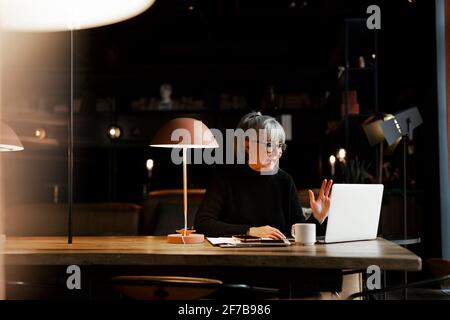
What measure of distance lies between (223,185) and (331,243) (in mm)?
718

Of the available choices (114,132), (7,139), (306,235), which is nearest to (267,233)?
(306,235)

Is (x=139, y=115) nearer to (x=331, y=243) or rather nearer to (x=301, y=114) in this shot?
(x=301, y=114)

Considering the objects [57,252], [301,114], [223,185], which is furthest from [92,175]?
[57,252]

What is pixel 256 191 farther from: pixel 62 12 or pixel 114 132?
pixel 114 132

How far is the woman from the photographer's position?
273 cm

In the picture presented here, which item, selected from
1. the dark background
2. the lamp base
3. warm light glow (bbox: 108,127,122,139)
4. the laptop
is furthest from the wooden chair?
warm light glow (bbox: 108,127,122,139)

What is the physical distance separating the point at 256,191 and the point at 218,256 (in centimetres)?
93

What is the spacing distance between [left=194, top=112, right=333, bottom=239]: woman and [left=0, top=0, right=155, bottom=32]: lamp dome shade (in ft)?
2.57

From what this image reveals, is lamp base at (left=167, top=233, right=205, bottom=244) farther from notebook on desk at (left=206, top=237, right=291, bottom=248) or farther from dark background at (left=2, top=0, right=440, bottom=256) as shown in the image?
dark background at (left=2, top=0, right=440, bottom=256)

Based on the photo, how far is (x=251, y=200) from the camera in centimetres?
286

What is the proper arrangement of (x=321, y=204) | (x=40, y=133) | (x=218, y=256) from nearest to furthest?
(x=218, y=256)
(x=321, y=204)
(x=40, y=133)

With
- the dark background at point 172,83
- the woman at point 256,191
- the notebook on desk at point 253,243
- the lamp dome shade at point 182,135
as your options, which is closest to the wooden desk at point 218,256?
the notebook on desk at point 253,243

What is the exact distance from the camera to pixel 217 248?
85.7 inches
